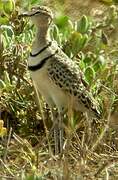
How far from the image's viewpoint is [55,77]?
5062 mm

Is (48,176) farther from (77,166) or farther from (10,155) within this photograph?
(10,155)

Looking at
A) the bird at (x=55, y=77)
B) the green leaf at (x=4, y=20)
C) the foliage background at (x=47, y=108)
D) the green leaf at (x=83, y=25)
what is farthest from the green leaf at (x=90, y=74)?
the green leaf at (x=4, y=20)

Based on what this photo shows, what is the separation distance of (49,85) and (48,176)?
1038mm

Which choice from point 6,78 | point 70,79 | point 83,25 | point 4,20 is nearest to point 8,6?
point 4,20

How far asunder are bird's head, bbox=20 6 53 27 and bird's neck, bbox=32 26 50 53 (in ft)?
0.11

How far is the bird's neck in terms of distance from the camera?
5.16 m

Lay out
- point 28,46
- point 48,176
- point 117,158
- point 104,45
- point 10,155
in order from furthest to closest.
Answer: point 104,45
point 28,46
point 10,155
point 117,158
point 48,176

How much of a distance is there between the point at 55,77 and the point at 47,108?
1.49ft

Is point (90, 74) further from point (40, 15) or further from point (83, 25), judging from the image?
point (83, 25)

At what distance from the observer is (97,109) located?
523cm

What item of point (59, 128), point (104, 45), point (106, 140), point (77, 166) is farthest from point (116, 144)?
point (104, 45)

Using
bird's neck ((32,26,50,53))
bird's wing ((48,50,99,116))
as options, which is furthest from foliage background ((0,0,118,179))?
bird's neck ((32,26,50,53))

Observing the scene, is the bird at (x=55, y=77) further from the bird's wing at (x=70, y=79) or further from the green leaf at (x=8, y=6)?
the green leaf at (x=8, y=6)

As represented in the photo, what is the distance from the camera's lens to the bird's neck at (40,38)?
5.16 metres
